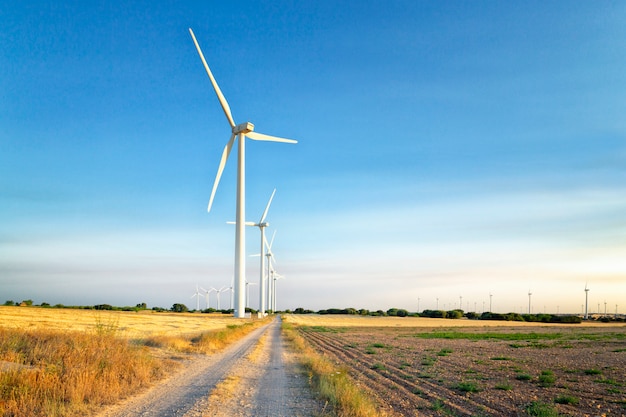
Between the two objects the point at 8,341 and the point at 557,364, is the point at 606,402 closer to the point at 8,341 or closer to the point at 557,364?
the point at 557,364

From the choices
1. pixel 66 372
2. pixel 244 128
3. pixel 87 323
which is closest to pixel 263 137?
pixel 244 128

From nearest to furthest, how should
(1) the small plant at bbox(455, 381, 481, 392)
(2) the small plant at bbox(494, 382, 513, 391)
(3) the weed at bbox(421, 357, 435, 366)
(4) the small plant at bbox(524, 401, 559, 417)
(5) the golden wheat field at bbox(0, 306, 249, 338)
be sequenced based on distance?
(4) the small plant at bbox(524, 401, 559, 417) → (1) the small plant at bbox(455, 381, 481, 392) → (2) the small plant at bbox(494, 382, 513, 391) → (3) the weed at bbox(421, 357, 435, 366) → (5) the golden wheat field at bbox(0, 306, 249, 338)

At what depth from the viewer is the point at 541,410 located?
1602 centimetres

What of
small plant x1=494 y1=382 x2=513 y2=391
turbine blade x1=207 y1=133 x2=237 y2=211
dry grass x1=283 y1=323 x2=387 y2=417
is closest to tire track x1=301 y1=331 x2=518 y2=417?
dry grass x1=283 y1=323 x2=387 y2=417

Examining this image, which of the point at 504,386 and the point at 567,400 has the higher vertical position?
the point at 567,400

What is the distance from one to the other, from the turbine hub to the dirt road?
5395 centimetres

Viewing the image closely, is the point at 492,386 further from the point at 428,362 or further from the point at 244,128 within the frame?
the point at 244,128

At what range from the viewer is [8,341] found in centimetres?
1911

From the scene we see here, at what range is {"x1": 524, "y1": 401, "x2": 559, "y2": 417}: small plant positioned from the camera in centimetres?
1550

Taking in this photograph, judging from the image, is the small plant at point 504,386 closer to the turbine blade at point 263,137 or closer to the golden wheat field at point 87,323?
the golden wheat field at point 87,323

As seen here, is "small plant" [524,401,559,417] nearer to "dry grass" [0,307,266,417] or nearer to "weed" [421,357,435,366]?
"dry grass" [0,307,266,417]

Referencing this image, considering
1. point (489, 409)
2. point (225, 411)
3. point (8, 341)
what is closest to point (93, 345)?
point (8, 341)

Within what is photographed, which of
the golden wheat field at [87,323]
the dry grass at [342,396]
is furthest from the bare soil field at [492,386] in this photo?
the golden wheat field at [87,323]

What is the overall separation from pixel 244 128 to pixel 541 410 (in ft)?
213
